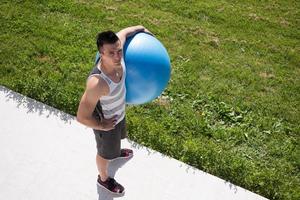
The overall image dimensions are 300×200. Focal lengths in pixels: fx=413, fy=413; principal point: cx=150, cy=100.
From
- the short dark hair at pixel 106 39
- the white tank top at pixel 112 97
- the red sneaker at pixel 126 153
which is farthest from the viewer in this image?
the red sneaker at pixel 126 153

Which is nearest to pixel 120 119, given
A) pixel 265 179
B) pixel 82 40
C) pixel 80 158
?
pixel 80 158

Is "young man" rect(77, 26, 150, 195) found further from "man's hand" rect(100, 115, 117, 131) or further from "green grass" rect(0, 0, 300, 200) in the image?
"green grass" rect(0, 0, 300, 200)

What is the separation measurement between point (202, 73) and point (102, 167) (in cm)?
266

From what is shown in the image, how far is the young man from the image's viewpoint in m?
3.30

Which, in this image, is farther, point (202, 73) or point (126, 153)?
point (202, 73)

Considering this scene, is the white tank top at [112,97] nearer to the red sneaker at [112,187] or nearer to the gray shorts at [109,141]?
the gray shorts at [109,141]

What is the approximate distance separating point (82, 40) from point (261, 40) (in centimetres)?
300

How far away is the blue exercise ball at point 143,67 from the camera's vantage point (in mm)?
3797

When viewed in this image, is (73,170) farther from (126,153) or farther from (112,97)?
(112,97)

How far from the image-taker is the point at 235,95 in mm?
5867

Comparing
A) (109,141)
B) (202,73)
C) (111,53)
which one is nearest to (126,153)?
(109,141)

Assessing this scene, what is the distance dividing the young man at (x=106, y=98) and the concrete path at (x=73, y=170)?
0.40m

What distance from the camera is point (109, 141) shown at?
3877mm

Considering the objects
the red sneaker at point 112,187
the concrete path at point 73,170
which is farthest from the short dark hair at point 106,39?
the concrete path at point 73,170
